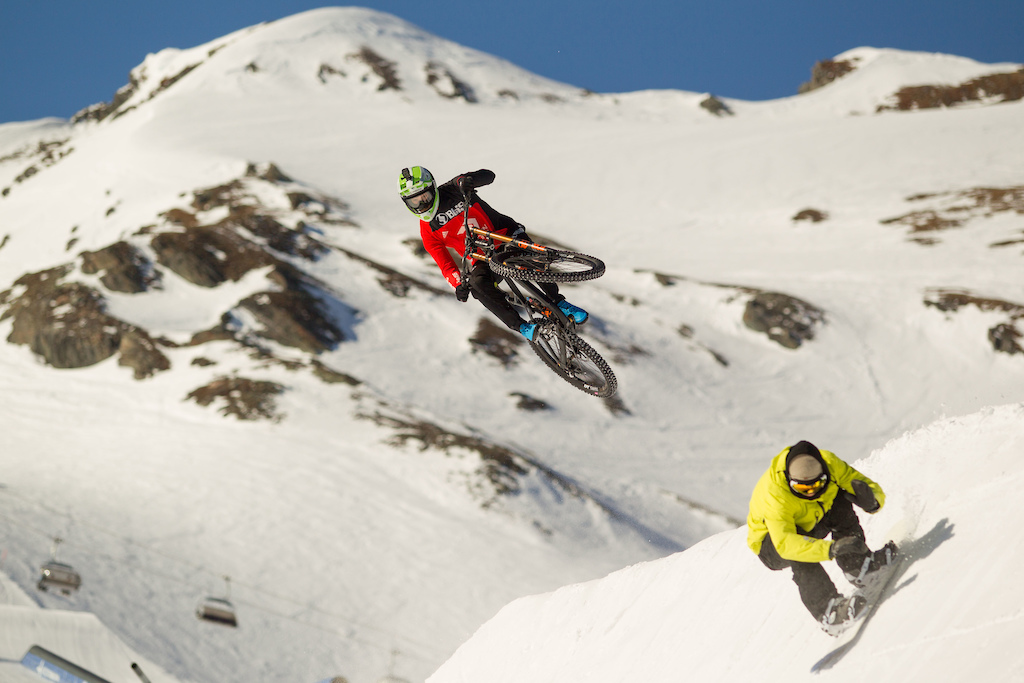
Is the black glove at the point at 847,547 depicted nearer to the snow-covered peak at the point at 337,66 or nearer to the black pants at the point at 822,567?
the black pants at the point at 822,567

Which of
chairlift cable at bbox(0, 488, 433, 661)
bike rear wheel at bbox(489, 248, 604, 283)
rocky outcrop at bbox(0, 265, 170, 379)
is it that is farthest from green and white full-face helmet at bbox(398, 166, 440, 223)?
rocky outcrop at bbox(0, 265, 170, 379)

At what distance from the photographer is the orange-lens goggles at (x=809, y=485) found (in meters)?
6.82

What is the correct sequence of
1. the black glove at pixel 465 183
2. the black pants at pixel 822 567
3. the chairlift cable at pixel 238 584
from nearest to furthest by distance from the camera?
the black pants at pixel 822 567
the black glove at pixel 465 183
the chairlift cable at pixel 238 584

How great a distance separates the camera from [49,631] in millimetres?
16562

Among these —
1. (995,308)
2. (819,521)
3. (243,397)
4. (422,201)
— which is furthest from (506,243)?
(995,308)

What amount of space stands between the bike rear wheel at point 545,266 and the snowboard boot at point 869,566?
17.4 feet

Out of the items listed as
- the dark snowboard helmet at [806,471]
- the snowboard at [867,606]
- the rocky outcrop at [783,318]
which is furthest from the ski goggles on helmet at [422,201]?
the rocky outcrop at [783,318]

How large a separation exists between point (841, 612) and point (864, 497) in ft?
3.70

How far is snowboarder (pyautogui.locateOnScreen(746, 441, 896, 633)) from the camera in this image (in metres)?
6.82

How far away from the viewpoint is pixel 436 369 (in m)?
40.3

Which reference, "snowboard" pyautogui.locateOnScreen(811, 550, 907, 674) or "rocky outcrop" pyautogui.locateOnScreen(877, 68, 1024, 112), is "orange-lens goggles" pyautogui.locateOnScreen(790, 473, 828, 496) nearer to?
"snowboard" pyautogui.locateOnScreen(811, 550, 907, 674)

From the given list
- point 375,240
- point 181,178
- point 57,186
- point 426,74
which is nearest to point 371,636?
point 375,240

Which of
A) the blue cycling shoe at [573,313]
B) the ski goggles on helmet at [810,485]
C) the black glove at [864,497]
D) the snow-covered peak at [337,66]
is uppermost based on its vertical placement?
the snow-covered peak at [337,66]

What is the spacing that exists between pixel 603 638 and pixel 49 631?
12683mm
